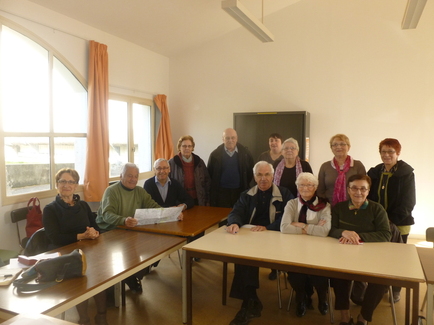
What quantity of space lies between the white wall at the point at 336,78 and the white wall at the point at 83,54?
82 centimetres

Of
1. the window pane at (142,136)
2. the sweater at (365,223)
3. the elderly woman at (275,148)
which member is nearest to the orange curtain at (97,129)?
the window pane at (142,136)

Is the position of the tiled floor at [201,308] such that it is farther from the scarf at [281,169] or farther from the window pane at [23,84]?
the window pane at [23,84]

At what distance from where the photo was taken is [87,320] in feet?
8.03

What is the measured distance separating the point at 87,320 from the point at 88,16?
11.9 feet

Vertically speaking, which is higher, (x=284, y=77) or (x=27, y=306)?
(x=284, y=77)

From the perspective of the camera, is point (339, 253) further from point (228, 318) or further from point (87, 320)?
point (87, 320)

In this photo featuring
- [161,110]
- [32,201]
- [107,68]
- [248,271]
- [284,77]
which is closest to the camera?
[248,271]

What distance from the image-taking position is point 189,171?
13.2 feet

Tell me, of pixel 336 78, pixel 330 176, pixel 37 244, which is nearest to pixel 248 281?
pixel 330 176

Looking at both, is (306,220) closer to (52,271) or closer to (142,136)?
(52,271)

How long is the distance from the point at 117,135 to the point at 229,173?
7.21ft

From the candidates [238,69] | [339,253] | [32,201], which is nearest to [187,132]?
[238,69]

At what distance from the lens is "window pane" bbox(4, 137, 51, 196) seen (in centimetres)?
376

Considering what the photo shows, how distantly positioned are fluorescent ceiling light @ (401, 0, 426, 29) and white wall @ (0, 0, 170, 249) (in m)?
3.83
